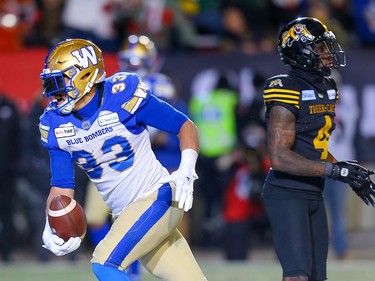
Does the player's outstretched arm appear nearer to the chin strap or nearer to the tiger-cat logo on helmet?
the chin strap

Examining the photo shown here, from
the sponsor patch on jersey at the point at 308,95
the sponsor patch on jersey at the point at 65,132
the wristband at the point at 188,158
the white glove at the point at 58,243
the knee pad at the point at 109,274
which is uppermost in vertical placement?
the sponsor patch on jersey at the point at 308,95

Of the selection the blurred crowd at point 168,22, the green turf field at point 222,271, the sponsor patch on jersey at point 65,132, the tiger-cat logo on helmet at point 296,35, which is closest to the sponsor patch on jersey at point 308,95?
the tiger-cat logo on helmet at point 296,35

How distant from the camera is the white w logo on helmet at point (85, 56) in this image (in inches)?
207

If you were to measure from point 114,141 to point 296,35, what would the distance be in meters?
1.13

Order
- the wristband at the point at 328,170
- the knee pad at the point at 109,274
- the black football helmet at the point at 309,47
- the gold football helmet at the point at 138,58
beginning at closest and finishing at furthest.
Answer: the knee pad at the point at 109,274 → the wristband at the point at 328,170 → the black football helmet at the point at 309,47 → the gold football helmet at the point at 138,58

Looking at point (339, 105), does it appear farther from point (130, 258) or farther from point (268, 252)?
point (130, 258)

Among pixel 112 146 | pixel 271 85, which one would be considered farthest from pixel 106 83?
pixel 271 85

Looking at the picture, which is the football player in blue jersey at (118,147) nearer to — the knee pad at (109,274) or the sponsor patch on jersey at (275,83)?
the knee pad at (109,274)

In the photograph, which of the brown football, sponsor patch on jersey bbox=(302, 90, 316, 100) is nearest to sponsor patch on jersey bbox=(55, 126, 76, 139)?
the brown football

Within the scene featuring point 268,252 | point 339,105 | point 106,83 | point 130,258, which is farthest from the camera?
point 268,252

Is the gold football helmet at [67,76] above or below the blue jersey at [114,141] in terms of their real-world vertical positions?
above

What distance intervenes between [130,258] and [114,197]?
→ 16.4 inches

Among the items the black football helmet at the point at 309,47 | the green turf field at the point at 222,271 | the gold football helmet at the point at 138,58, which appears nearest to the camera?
the black football helmet at the point at 309,47

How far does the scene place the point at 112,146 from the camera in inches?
207
